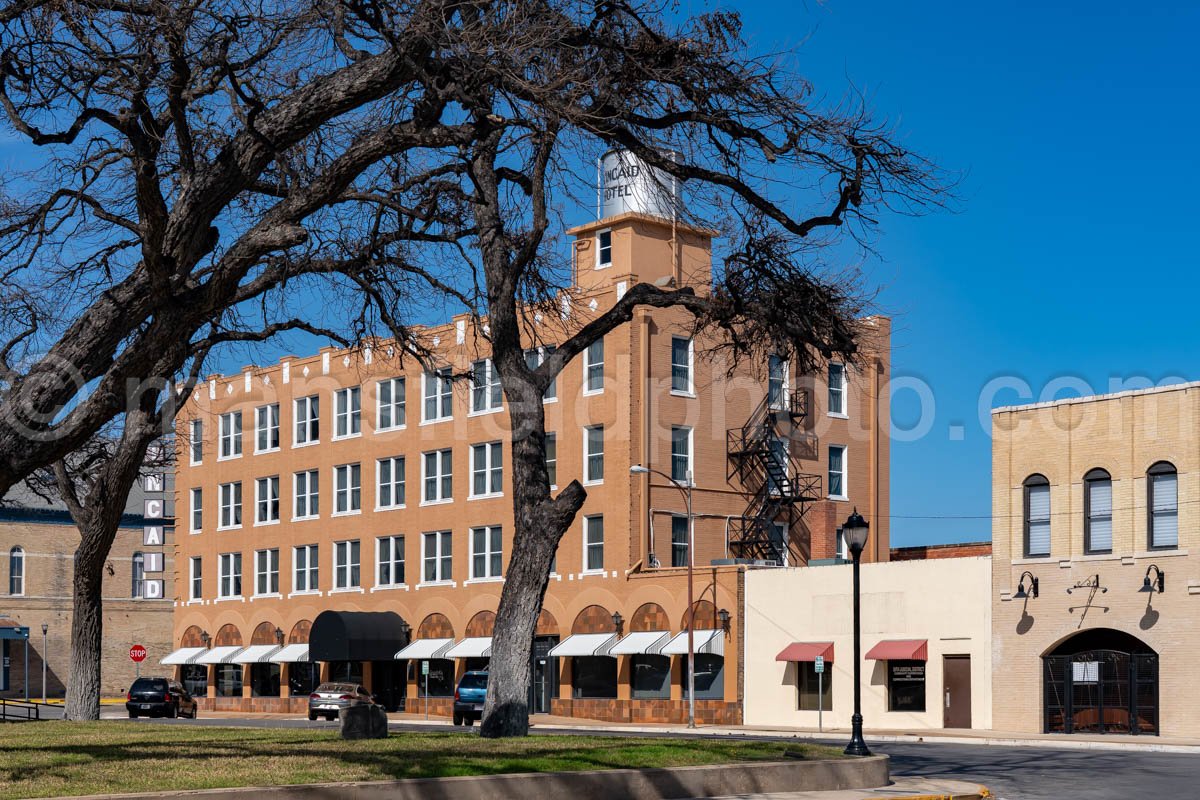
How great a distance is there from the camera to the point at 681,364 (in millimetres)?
56500

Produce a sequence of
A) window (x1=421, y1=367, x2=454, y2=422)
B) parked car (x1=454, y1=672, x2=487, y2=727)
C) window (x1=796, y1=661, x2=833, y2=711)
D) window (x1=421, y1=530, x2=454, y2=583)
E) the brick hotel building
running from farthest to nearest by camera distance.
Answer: window (x1=421, y1=530, x2=454, y2=583)
window (x1=421, y1=367, x2=454, y2=422)
the brick hotel building
window (x1=796, y1=661, x2=833, y2=711)
parked car (x1=454, y1=672, x2=487, y2=727)

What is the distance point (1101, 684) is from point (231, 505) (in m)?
44.6

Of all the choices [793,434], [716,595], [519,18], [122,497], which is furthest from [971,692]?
[519,18]

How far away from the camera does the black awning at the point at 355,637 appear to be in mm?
61656

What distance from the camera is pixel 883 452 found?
203 ft

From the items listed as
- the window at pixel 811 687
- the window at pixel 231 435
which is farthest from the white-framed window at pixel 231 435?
the window at pixel 811 687

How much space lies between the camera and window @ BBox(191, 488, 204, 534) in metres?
76.5

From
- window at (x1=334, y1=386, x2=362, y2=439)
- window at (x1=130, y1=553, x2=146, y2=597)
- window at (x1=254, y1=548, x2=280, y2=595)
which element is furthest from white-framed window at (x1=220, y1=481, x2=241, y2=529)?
window at (x1=130, y1=553, x2=146, y2=597)

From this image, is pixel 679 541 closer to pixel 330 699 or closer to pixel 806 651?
pixel 806 651

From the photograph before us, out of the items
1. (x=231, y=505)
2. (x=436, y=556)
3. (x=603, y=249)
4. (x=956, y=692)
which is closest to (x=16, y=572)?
(x=231, y=505)

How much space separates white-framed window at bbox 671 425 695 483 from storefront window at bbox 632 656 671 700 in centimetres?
638

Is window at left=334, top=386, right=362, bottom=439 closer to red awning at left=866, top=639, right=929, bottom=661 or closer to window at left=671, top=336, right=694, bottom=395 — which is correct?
window at left=671, top=336, right=694, bottom=395

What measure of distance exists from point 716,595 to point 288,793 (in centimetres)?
3788

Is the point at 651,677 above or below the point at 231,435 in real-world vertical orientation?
below
